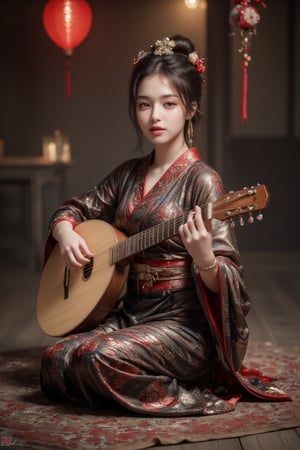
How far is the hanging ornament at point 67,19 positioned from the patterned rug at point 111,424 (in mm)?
2774

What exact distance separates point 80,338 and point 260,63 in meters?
4.41

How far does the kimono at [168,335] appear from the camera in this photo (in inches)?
110

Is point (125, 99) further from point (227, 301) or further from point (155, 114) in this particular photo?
point (227, 301)

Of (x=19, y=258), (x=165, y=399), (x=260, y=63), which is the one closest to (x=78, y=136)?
(x=19, y=258)

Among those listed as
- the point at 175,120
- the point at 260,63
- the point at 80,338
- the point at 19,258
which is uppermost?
the point at 260,63

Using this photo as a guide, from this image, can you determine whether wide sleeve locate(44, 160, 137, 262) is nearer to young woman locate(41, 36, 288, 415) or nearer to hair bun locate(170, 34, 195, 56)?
young woman locate(41, 36, 288, 415)

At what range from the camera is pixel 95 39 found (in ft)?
24.6

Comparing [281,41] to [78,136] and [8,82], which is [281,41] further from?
[8,82]

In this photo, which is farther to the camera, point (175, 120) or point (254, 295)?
point (254, 295)

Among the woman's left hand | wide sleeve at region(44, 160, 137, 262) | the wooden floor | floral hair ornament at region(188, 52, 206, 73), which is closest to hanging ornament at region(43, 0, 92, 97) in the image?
the wooden floor

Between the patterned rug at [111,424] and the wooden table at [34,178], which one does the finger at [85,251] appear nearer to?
the patterned rug at [111,424]

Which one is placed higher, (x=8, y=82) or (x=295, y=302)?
(x=8, y=82)

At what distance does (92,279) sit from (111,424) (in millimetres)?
586

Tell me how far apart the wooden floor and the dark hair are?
1.25 meters
